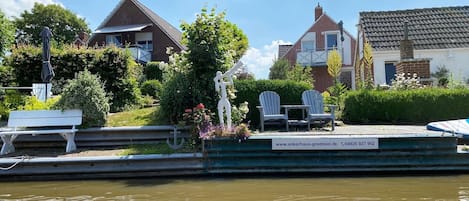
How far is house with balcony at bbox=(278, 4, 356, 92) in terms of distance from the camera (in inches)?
1198

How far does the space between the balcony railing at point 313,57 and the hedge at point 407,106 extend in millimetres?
18466

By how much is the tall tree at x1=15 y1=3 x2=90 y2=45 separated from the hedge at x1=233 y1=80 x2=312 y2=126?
123 feet

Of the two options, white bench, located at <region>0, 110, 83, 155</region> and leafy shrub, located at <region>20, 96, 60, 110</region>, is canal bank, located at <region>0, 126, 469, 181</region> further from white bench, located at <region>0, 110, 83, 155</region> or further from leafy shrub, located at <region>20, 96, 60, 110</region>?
leafy shrub, located at <region>20, 96, 60, 110</region>

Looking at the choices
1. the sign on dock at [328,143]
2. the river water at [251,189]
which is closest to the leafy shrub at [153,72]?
the river water at [251,189]

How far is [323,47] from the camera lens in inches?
1220

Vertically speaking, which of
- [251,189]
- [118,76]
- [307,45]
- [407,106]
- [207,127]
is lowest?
[251,189]

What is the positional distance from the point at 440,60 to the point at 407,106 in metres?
8.79

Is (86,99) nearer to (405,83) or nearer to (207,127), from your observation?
(207,127)

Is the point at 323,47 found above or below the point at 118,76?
above

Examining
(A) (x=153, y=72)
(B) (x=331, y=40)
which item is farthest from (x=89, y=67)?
(B) (x=331, y=40)

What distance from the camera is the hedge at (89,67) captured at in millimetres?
A: 12289

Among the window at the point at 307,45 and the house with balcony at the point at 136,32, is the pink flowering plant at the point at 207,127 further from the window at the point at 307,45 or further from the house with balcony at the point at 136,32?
the window at the point at 307,45

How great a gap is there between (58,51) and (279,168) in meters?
9.20

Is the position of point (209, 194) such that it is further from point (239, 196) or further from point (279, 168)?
point (279, 168)
